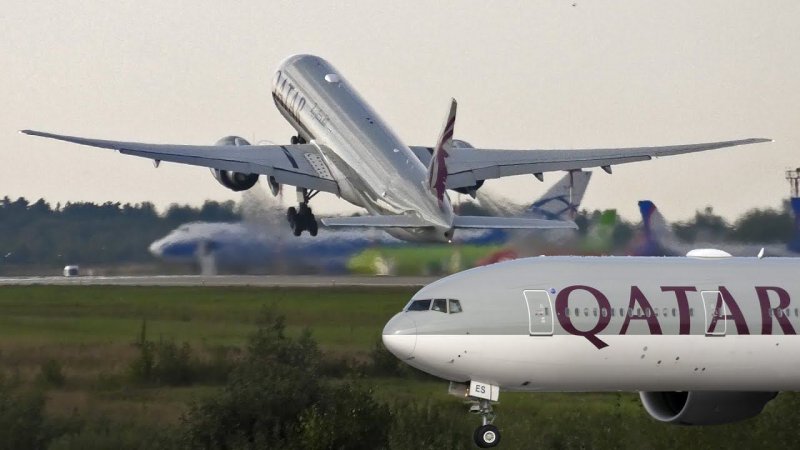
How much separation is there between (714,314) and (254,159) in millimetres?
46461

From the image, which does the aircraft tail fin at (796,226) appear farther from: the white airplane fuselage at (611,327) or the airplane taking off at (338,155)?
the white airplane fuselage at (611,327)

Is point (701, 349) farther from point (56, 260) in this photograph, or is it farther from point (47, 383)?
point (56, 260)

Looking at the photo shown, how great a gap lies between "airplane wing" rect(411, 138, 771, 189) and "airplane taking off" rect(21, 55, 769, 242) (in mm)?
50

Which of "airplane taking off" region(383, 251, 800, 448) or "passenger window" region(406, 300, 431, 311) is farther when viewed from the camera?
"passenger window" region(406, 300, 431, 311)

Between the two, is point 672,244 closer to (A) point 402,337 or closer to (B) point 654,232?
(B) point 654,232

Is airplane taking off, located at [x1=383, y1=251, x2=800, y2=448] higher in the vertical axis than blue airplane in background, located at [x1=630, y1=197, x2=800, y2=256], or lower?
lower

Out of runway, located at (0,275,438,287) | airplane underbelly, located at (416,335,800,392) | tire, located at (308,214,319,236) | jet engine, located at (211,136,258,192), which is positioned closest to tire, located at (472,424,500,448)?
airplane underbelly, located at (416,335,800,392)

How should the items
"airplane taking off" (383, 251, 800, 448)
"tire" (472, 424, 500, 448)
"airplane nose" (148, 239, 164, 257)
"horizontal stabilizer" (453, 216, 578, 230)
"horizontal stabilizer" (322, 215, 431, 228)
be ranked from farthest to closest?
"airplane nose" (148, 239, 164, 257) < "horizontal stabilizer" (322, 215, 431, 228) < "horizontal stabilizer" (453, 216, 578, 230) < "airplane taking off" (383, 251, 800, 448) < "tire" (472, 424, 500, 448)

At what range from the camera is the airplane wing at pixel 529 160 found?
87.6m

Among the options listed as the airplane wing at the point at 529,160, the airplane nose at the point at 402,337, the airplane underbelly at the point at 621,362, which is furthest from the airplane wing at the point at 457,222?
the airplane nose at the point at 402,337

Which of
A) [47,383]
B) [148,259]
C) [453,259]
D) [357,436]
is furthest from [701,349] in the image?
[148,259]

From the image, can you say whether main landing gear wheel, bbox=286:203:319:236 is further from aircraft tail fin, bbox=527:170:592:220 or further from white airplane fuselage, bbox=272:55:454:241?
aircraft tail fin, bbox=527:170:592:220

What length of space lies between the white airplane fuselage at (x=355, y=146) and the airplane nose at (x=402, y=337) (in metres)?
32.4

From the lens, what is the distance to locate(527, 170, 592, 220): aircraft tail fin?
251 feet
